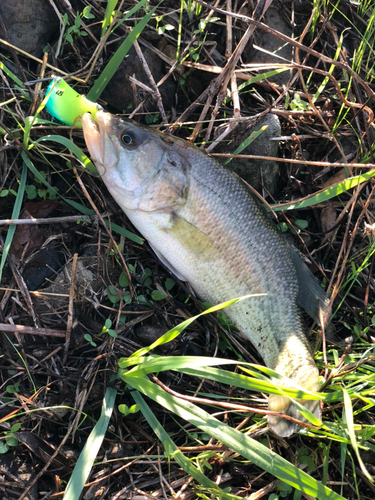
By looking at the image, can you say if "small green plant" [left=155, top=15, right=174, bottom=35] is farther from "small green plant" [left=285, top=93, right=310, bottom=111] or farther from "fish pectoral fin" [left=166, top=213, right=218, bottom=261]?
"fish pectoral fin" [left=166, top=213, right=218, bottom=261]

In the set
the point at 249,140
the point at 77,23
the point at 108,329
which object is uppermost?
the point at 77,23

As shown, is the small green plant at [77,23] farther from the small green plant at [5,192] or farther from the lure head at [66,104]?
the small green plant at [5,192]

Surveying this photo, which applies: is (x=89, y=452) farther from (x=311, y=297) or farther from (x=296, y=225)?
(x=296, y=225)

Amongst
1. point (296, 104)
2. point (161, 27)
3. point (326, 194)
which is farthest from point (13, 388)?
point (296, 104)

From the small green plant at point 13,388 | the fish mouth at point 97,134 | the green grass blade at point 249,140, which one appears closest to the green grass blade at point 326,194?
the green grass blade at point 249,140

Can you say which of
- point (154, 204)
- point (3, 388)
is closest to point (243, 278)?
point (154, 204)

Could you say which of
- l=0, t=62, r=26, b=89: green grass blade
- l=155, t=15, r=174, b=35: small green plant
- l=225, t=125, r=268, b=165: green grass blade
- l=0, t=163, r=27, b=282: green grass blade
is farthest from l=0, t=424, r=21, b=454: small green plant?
l=155, t=15, r=174, b=35: small green plant

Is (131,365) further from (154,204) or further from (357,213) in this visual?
(357,213)
